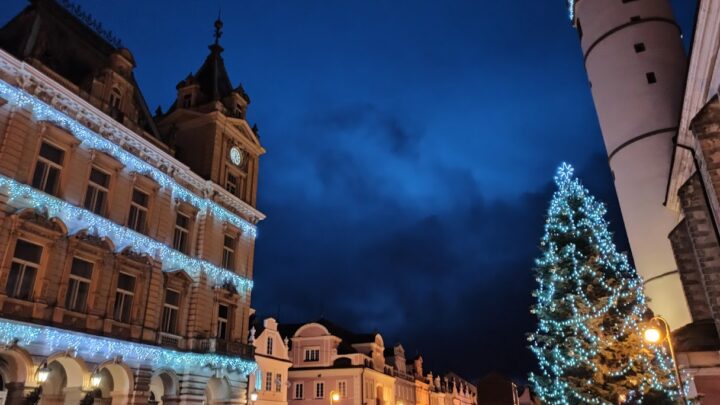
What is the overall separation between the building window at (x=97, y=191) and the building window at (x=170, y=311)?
219 inches

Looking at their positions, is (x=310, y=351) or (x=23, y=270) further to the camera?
(x=310, y=351)

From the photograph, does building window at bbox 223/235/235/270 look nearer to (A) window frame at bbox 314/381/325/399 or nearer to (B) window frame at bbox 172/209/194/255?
(B) window frame at bbox 172/209/194/255

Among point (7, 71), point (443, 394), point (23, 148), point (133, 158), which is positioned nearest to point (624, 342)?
point (133, 158)

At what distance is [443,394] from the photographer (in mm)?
83562

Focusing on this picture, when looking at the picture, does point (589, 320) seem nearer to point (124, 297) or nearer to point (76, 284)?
point (124, 297)

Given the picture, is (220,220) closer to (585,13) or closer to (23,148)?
(23,148)

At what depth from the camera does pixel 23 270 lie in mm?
19562

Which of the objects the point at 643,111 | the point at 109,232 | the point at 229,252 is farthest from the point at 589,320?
the point at 109,232

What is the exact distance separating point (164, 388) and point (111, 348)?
4.80 m

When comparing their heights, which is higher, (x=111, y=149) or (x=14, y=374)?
(x=111, y=149)

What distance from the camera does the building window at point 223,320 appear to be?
95.5 ft

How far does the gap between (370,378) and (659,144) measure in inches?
1498

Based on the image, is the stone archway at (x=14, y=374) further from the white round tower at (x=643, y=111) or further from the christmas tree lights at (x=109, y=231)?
the white round tower at (x=643, y=111)

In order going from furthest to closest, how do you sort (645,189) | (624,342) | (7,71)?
(645,189) → (624,342) → (7,71)
